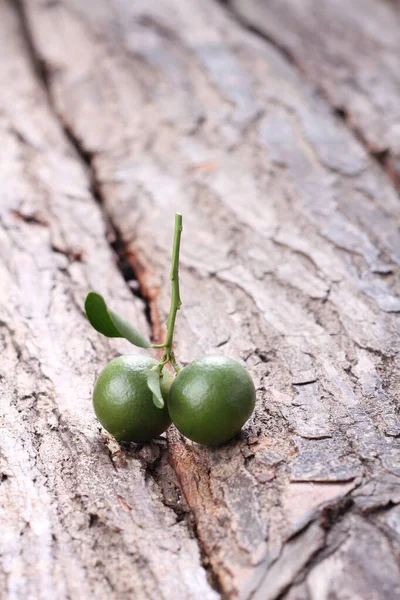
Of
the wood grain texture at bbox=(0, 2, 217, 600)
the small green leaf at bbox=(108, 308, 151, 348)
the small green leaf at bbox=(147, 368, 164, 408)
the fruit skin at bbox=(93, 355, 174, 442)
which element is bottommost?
the wood grain texture at bbox=(0, 2, 217, 600)

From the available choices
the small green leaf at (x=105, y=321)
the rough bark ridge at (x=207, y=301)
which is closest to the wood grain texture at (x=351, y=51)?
the rough bark ridge at (x=207, y=301)

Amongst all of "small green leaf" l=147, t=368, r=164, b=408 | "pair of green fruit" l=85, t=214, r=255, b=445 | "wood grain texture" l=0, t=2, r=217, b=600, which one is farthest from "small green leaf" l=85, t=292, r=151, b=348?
"wood grain texture" l=0, t=2, r=217, b=600

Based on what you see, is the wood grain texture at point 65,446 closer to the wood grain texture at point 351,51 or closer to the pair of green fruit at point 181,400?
the pair of green fruit at point 181,400

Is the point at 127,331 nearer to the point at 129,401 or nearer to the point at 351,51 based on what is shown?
the point at 129,401

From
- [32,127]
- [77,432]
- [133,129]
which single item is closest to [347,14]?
[133,129]

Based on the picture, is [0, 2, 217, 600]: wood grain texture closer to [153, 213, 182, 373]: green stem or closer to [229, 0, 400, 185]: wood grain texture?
[153, 213, 182, 373]: green stem

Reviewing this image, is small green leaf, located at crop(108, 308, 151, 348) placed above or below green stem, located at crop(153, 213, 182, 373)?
below

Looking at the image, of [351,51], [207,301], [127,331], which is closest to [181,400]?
[127,331]
